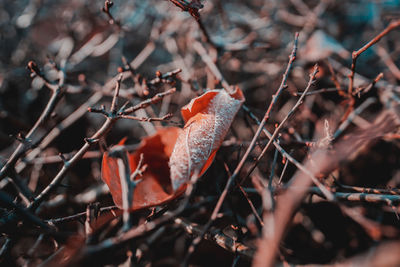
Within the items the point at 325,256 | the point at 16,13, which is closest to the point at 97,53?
the point at 16,13

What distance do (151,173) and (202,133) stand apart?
0.23 m

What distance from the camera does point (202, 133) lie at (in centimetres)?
77

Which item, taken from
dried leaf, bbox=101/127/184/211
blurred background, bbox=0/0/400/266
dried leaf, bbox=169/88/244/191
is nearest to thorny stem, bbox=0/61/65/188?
blurred background, bbox=0/0/400/266

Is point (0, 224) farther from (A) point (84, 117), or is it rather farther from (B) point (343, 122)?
(B) point (343, 122)

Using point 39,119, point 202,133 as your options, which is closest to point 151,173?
point 202,133

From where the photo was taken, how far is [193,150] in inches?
29.3

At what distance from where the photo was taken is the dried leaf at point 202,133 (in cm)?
72

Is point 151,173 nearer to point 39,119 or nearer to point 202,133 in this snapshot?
point 202,133

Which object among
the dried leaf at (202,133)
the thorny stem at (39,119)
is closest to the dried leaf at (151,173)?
the dried leaf at (202,133)

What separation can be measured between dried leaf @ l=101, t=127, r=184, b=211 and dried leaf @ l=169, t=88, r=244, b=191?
0.06 metres

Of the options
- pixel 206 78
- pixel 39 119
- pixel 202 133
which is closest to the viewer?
pixel 202 133

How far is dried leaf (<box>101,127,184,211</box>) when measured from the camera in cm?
71

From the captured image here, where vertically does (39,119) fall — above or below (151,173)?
above

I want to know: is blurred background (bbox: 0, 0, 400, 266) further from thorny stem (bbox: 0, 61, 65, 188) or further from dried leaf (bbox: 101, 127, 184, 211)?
dried leaf (bbox: 101, 127, 184, 211)
